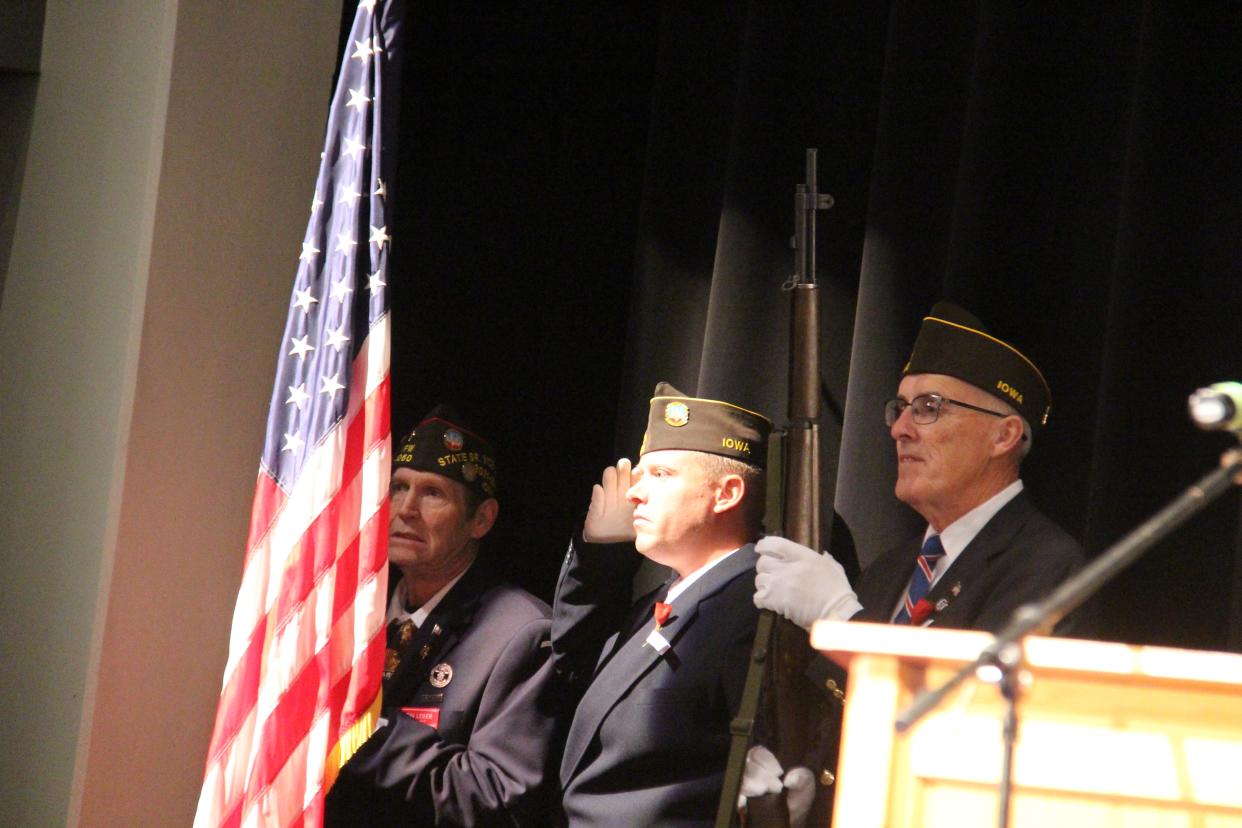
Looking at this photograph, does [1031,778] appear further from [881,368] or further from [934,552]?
[881,368]

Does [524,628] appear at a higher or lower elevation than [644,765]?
higher

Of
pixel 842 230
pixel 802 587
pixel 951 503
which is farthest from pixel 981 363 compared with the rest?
pixel 842 230

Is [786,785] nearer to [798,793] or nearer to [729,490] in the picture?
[798,793]

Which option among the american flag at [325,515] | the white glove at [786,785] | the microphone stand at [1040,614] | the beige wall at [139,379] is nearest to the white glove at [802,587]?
the white glove at [786,785]

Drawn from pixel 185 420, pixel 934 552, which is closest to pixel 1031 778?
pixel 934 552

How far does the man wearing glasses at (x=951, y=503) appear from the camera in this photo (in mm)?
2463

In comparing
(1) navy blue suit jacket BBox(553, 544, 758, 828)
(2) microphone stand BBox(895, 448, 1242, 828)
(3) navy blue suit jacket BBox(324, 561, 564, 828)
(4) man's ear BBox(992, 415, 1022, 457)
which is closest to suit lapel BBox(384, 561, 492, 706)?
(3) navy blue suit jacket BBox(324, 561, 564, 828)

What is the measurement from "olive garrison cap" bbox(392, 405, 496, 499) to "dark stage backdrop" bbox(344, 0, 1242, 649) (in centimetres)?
33

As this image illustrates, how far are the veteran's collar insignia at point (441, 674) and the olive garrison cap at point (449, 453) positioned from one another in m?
0.46

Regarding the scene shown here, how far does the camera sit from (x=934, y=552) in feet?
8.59

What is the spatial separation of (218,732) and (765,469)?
122 centimetres

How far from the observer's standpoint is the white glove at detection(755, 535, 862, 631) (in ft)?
8.12

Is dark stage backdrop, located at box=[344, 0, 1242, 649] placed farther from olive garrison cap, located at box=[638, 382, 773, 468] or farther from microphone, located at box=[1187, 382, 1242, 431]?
microphone, located at box=[1187, 382, 1242, 431]

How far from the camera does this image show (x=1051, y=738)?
1.46m
